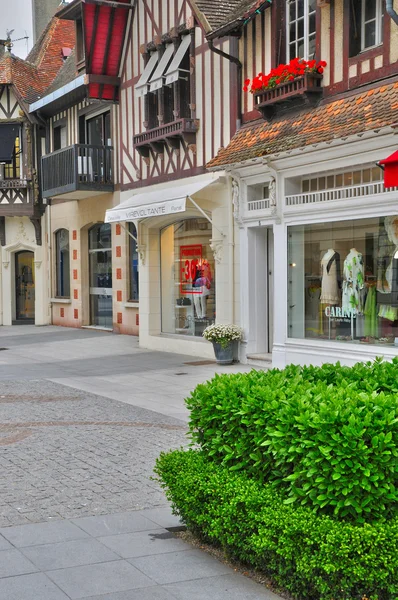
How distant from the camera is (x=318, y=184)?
511 inches

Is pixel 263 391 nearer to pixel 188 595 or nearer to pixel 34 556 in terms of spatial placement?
pixel 188 595

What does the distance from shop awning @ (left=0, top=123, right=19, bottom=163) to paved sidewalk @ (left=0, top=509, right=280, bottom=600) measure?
21.5 meters

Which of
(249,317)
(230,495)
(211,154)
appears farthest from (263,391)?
(211,154)

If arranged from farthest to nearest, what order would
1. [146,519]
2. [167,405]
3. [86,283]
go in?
1. [86,283]
2. [167,405]
3. [146,519]

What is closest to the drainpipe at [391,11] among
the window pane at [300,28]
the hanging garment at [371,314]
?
the window pane at [300,28]

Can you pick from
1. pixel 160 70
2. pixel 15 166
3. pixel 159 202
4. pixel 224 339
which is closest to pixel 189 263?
pixel 159 202

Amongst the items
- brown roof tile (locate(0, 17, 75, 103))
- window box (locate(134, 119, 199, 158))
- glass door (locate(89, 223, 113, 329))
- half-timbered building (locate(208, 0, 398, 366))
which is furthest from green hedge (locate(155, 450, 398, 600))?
brown roof tile (locate(0, 17, 75, 103))

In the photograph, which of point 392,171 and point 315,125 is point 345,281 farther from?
point 392,171

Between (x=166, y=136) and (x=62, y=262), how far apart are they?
9719mm

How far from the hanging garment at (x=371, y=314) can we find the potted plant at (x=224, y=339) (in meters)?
3.14

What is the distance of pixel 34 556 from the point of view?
5020 millimetres

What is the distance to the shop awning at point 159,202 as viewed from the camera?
49.3 ft

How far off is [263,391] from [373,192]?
7.50m

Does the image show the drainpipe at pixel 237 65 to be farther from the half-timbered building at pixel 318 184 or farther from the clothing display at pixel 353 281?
the clothing display at pixel 353 281
